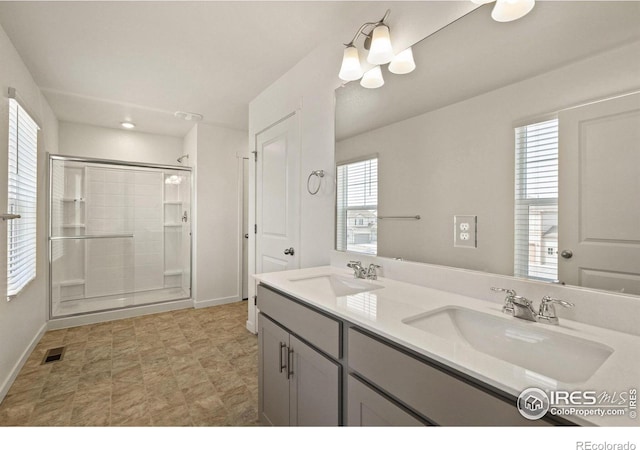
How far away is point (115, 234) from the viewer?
12.3 ft

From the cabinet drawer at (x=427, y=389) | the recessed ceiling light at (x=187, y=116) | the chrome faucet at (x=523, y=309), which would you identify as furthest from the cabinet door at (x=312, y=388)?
the recessed ceiling light at (x=187, y=116)

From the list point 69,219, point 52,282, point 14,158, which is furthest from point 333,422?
point 69,219

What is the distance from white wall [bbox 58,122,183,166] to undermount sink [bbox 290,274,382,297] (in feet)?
12.3

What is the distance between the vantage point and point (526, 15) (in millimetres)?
1081

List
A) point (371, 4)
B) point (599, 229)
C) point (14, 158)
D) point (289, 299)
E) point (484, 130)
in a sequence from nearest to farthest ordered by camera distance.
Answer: point (599, 229) < point (484, 130) < point (289, 299) < point (371, 4) < point (14, 158)

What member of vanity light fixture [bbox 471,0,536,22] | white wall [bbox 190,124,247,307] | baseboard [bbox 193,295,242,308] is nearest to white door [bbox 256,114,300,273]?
white wall [bbox 190,124,247,307]

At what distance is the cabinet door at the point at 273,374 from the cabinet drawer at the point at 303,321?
0.07 m

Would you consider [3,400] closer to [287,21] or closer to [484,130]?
[287,21]

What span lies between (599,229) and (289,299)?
1176mm

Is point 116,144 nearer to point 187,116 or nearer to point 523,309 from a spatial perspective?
point 187,116

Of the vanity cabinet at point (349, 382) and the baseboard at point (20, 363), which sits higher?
the vanity cabinet at point (349, 382)

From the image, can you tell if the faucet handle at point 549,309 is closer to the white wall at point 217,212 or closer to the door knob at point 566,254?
the door knob at point 566,254

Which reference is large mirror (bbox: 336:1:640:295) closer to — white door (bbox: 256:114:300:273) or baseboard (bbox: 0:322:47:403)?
white door (bbox: 256:114:300:273)

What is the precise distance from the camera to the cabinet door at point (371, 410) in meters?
0.84
